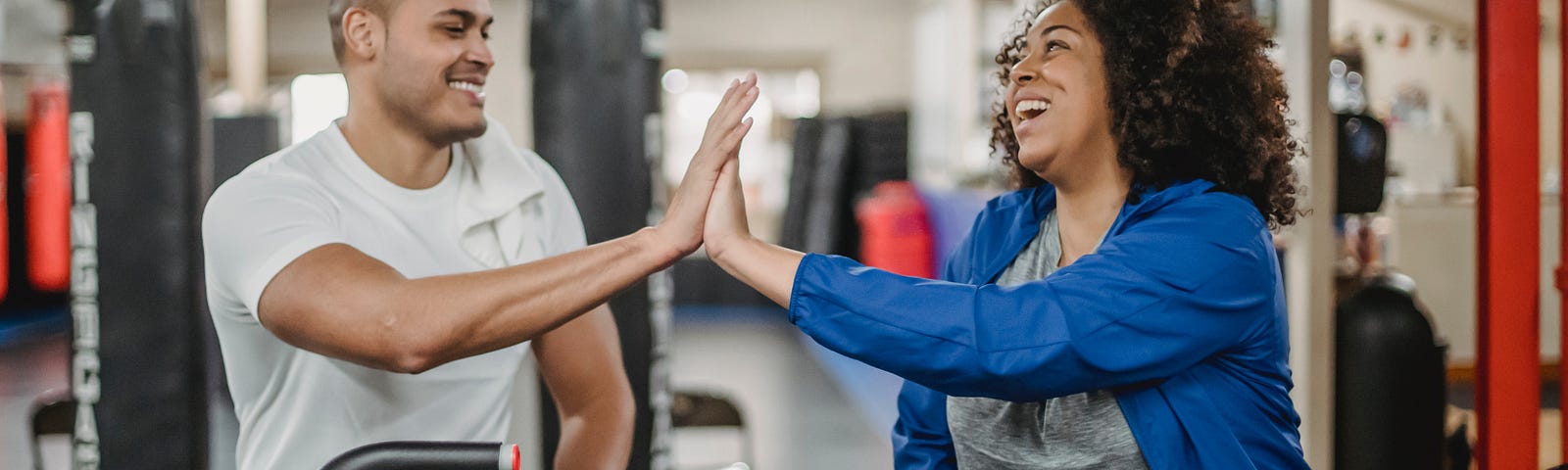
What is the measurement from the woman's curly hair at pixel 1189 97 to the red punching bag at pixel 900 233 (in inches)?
243

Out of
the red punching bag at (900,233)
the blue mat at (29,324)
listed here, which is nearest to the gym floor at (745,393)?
the blue mat at (29,324)

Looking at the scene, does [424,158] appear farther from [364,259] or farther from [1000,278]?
[1000,278]

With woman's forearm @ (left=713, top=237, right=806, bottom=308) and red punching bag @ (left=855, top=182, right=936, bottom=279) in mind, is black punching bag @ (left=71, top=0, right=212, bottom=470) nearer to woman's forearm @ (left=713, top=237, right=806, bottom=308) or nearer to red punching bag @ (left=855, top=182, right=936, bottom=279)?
woman's forearm @ (left=713, top=237, right=806, bottom=308)

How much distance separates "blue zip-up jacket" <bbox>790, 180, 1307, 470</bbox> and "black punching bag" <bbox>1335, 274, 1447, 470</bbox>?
3.97ft

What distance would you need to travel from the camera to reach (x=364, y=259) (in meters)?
1.35

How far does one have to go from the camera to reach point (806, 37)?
10.5m

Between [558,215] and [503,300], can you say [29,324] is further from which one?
[503,300]

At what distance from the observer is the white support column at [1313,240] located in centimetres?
270

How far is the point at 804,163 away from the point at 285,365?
25.9 feet

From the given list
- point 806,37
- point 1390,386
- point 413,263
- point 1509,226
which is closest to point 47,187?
point 806,37

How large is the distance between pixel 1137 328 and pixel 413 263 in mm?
922

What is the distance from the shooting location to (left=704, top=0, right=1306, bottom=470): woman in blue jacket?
1330mm

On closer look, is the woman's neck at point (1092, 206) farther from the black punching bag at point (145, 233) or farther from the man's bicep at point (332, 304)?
the black punching bag at point (145, 233)

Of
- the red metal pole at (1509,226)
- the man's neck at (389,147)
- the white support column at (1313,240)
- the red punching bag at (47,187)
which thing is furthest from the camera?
the red punching bag at (47,187)
